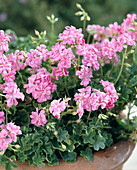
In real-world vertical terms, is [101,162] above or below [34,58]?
below

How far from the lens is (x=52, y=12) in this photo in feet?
12.3


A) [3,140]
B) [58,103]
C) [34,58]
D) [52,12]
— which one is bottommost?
[3,140]

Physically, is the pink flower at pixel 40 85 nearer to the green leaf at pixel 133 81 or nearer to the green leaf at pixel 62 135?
the green leaf at pixel 62 135

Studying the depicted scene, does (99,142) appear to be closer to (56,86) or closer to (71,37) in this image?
(56,86)

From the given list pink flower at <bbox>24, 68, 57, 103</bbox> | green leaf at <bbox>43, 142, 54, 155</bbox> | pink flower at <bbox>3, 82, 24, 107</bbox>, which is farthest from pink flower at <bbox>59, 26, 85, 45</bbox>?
green leaf at <bbox>43, 142, 54, 155</bbox>

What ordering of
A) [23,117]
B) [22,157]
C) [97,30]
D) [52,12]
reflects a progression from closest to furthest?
[22,157] < [23,117] < [97,30] < [52,12]

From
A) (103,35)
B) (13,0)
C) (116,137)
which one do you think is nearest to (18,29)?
(13,0)

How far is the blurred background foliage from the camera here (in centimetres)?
365

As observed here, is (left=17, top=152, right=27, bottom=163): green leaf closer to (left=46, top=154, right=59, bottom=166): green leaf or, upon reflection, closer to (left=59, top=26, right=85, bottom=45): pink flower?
(left=46, top=154, right=59, bottom=166): green leaf

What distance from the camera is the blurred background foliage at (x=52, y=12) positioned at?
3.65m

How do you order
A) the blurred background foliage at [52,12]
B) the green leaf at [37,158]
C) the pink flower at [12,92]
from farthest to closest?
the blurred background foliage at [52,12] < the green leaf at [37,158] < the pink flower at [12,92]

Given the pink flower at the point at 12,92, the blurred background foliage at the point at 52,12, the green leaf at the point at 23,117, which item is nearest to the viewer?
the pink flower at the point at 12,92

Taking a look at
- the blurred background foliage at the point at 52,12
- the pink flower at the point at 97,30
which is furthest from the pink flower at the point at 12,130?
the blurred background foliage at the point at 52,12

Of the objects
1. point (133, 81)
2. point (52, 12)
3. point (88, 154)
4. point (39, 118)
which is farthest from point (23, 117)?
point (52, 12)
